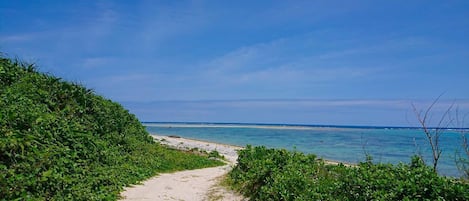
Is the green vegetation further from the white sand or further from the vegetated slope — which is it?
the vegetated slope

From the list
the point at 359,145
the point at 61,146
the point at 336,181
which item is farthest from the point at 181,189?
the point at 359,145

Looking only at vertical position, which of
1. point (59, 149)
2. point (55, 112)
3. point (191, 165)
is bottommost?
point (191, 165)

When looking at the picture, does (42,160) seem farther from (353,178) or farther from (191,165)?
(191,165)

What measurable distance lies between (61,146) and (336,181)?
693 cm

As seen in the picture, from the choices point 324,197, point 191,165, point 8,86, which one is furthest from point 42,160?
point 191,165

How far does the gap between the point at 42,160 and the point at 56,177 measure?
0.52m

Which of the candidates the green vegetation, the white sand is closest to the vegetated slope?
the white sand

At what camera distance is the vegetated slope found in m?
7.59

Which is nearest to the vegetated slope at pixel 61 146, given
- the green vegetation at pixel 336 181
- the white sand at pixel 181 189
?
the white sand at pixel 181 189

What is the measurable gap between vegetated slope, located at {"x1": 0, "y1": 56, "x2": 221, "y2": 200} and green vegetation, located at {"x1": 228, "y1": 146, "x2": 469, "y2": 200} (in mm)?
3955

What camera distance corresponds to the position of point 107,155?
12805mm

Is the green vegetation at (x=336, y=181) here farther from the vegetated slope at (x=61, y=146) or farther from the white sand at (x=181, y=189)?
the vegetated slope at (x=61, y=146)

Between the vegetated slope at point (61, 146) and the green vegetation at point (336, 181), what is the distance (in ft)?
13.0

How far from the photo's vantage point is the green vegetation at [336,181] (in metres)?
6.49
